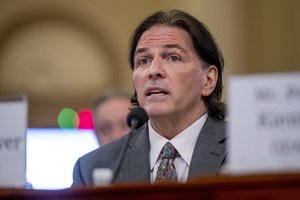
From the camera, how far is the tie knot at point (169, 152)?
10.2 feet

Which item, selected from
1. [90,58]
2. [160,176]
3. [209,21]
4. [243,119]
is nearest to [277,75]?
[243,119]

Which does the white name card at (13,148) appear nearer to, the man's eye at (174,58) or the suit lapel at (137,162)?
the suit lapel at (137,162)

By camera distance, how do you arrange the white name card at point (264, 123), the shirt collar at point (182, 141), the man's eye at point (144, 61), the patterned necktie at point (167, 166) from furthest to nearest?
the man's eye at point (144, 61), the shirt collar at point (182, 141), the patterned necktie at point (167, 166), the white name card at point (264, 123)

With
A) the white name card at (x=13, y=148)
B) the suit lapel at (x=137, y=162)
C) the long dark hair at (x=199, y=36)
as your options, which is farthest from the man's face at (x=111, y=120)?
the white name card at (x=13, y=148)

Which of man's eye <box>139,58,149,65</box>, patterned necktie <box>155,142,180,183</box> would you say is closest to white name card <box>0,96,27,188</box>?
patterned necktie <box>155,142,180,183</box>

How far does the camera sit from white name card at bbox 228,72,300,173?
210cm

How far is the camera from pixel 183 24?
3291mm

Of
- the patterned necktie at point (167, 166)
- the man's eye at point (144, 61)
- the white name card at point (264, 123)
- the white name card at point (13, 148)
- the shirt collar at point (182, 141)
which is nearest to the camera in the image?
the white name card at point (264, 123)

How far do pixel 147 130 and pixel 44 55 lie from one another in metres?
8.66

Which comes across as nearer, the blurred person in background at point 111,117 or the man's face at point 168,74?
the man's face at point 168,74

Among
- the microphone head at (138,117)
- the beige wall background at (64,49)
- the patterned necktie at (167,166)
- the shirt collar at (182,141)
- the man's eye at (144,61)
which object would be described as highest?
the beige wall background at (64,49)

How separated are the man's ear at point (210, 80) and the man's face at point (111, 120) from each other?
172cm

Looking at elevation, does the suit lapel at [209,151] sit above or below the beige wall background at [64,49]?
below

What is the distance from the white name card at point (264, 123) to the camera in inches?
82.6
